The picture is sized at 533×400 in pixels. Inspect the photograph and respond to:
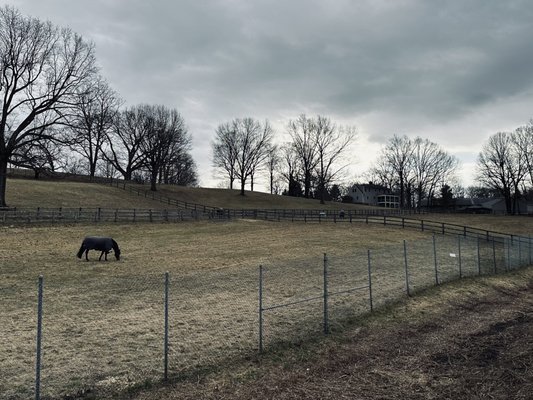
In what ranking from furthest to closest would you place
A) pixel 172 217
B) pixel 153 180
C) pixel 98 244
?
pixel 153 180, pixel 172 217, pixel 98 244

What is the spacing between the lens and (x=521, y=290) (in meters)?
17.5

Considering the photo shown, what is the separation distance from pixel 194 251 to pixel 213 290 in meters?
10.5

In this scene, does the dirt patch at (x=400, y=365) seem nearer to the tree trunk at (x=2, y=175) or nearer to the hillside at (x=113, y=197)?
the tree trunk at (x=2, y=175)

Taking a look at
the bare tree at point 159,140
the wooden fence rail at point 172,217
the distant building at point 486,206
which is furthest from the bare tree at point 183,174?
the distant building at point 486,206

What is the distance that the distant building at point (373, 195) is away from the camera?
470ft

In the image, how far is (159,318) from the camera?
1127 centimetres

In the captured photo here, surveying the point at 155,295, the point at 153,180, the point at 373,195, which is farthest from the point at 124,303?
the point at 373,195

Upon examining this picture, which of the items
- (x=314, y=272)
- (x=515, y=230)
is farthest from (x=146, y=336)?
(x=515, y=230)

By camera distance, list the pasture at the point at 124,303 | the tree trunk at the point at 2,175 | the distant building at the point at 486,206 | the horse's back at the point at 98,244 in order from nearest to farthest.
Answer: the pasture at the point at 124,303 < the horse's back at the point at 98,244 < the tree trunk at the point at 2,175 < the distant building at the point at 486,206

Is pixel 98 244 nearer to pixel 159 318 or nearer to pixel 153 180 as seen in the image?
pixel 159 318

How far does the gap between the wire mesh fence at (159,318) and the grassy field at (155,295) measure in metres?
0.04

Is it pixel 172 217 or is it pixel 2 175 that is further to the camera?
pixel 172 217

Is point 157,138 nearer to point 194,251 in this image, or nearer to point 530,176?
point 194,251

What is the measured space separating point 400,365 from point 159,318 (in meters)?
6.39
